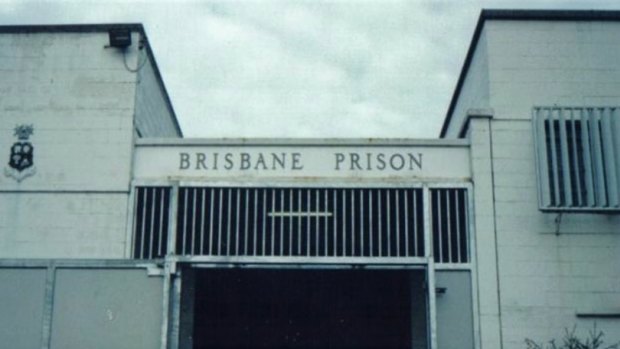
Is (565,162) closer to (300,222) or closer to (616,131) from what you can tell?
(616,131)

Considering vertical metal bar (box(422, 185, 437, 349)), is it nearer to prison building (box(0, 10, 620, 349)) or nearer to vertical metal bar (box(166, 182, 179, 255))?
prison building (box(0, 10, 620, 349))

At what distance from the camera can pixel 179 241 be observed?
48.9 feet

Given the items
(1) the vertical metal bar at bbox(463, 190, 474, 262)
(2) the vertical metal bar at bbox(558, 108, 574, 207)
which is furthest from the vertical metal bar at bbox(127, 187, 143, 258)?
(2) the vertical metal bar at bbox(558, 108, 574, 207)

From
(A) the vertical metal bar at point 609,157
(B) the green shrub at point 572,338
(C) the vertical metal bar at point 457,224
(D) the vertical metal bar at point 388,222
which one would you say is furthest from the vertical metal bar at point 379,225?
(A) the vertical metal bar at point 609,157

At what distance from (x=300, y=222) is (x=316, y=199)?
1.72 feet

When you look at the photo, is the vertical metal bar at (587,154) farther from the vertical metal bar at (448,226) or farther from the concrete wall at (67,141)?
the concrete wall at (67,141)

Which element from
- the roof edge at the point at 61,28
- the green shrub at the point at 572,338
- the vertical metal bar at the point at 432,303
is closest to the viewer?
the vertical metal bar at the point at 432,303

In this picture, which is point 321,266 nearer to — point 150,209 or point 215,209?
point 215,209

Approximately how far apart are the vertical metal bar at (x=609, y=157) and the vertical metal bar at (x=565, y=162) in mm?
659

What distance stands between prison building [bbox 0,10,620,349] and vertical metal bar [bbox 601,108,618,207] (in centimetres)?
4

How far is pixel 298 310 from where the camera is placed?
1945 centimetres

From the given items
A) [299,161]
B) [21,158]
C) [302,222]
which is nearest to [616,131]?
[299,161]

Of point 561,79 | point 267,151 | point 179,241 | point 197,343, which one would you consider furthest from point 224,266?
point 561,79

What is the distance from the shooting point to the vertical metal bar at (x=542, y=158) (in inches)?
573
